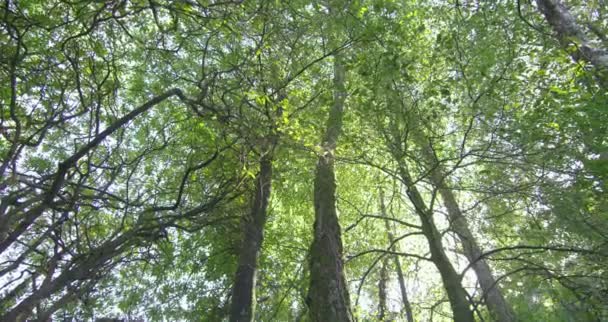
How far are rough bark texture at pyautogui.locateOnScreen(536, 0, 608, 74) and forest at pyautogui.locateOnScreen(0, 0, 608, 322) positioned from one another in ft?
0.10

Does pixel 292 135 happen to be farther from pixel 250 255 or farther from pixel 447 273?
pixel 447 273

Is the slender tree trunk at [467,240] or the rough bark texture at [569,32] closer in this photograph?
the slender tree trunk at [467,240]

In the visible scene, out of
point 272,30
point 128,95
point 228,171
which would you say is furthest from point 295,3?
point 128,95

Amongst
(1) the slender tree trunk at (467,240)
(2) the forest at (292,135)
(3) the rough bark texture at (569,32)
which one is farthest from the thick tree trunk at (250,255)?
(3) the rough bark texture at (569,32)

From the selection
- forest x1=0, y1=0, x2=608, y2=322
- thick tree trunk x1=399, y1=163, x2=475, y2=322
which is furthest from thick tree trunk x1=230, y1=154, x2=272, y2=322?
thick tree trunk x1=399, y1=163, x2=475, y2=322

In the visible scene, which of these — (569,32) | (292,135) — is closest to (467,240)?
(292,135)

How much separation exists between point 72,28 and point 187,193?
8.60 ft

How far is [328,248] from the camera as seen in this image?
15.6ft

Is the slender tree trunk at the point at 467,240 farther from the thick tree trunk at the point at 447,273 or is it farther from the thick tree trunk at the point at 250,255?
the thick tree trunk at the point at 250,255

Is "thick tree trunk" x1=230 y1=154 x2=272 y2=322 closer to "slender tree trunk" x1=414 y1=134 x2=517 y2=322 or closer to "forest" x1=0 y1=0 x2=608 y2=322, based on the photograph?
"forest" x1=0 y1=0 x2=608 y2=322

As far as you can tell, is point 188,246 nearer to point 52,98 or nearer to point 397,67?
point 52,98

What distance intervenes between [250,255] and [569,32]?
19.8ft

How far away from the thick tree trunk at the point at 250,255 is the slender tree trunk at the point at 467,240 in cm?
247

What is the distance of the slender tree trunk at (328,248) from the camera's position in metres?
4.23
